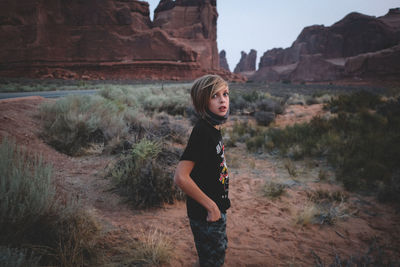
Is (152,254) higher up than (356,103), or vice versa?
(356,103)

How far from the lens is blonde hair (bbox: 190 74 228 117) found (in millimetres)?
1475

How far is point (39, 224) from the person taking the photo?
178 cm

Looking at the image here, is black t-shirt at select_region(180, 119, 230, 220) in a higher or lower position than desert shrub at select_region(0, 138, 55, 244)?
higher

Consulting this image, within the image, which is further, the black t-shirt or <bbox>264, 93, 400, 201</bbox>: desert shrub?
<bbox>264, 93, 400, 201</bbox>: desert shrub

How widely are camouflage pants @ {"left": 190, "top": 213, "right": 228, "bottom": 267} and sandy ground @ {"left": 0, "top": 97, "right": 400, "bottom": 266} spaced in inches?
24.2

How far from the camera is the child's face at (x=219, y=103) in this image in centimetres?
150

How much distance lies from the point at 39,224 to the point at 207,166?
1.54 m

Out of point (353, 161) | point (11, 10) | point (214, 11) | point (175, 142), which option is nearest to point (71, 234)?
point (175, 142)

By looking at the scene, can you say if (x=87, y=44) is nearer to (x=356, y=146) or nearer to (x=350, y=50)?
(x=356, y=146)

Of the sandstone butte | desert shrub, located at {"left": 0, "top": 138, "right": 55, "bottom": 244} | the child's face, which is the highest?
the sandstone butte

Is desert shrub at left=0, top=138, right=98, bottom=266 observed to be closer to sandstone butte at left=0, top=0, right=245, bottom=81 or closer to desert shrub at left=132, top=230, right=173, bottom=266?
desert shrub at left=132, top=230, right=173, bottom=266

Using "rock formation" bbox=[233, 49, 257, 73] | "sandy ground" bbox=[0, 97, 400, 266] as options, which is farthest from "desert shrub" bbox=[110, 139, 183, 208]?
"rock formation" bbox=[233, 49, 257, 73]

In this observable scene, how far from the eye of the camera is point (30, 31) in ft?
136

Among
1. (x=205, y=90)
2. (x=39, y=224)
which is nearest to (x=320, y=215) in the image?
(x=205, y=90)
